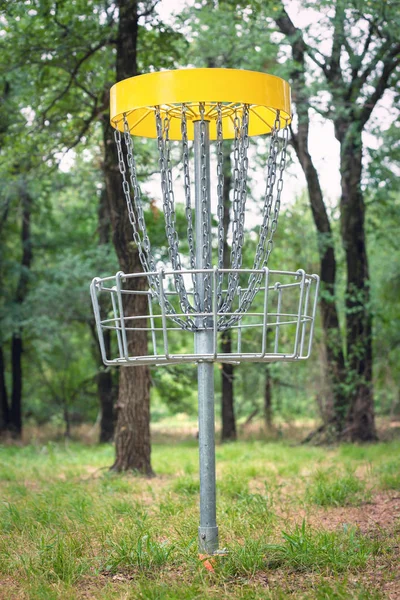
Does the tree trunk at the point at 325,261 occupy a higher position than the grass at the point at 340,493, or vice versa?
the tree trunk at the point at 325,261

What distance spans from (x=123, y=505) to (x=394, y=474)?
268cm

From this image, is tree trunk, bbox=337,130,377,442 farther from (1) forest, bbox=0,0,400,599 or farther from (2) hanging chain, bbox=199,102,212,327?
(2) hanging chain, bbox=199,102,212,327

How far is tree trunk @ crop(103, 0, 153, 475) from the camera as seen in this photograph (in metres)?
7.98

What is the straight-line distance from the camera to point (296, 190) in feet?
51.1

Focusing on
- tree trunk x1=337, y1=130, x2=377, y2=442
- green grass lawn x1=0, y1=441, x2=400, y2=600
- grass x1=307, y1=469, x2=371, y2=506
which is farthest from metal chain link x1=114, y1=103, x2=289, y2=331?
tree trunk x1=337, y1=130, x2=377, y2=442

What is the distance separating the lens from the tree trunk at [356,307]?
12094 mm

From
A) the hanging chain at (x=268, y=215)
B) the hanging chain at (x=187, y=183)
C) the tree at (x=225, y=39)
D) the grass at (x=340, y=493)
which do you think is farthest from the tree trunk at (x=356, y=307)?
the hanging chain at (x=187, y=183)

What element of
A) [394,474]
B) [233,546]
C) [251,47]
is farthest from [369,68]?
[233,546]

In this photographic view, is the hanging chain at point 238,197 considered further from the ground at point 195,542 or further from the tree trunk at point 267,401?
the tree trunk at point 267,401

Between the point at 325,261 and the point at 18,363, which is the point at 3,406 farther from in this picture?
A: the point at 325,261

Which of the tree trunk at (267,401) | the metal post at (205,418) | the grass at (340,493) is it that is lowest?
the tree trunk at (267,401)

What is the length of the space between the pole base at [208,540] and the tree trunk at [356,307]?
8.36 m

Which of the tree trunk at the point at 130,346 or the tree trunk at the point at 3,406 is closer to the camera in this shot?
the tree trunk at the point at 130,346

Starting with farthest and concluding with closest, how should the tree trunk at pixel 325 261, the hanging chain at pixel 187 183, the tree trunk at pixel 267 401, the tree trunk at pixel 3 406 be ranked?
the tree trunk at pixel 3 406
the tree trunk at pixel 267 401
the tree trunk at pixel 325 261
the hanging chain at pixel 187 183
